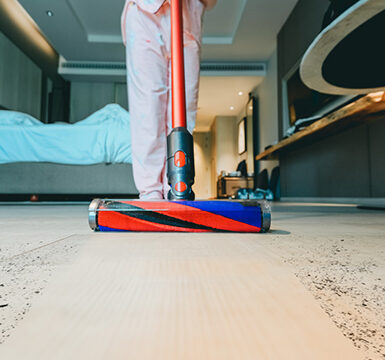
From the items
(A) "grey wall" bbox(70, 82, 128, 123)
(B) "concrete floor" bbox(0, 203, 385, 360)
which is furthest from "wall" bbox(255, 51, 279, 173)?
(B) "concrete floor" bbox(0, 203, 385, 360)

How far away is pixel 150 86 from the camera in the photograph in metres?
1.06

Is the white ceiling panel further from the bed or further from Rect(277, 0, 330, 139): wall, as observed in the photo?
the bed

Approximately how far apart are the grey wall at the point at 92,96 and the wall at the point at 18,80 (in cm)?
79

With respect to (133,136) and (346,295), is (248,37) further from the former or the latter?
(346,295)

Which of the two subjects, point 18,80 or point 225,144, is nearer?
point 18,80

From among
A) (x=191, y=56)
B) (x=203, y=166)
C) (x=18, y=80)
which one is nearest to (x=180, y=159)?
(x=191, y=56)

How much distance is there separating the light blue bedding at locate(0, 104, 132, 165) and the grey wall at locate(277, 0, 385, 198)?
177cm

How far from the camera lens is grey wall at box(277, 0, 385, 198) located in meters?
1.96

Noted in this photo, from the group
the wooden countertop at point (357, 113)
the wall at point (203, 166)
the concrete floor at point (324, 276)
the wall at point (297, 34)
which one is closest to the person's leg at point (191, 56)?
the concrete floor at point (324, 276)

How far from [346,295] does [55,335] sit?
21 centimetres

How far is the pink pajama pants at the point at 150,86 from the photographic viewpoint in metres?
1.05

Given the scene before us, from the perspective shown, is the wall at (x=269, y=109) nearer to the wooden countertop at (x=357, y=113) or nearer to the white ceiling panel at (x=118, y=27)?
the white ceiling panel at (x=118, y=27)

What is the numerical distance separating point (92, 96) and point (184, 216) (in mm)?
5496

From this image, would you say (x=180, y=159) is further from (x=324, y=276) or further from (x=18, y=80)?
(x=18, y=80)
